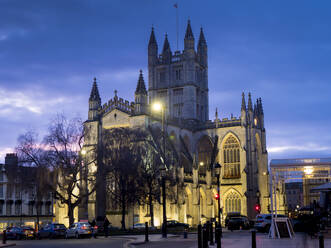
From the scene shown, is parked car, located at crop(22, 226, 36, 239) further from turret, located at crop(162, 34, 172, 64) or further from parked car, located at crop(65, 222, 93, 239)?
turret, located at crop(162, 34, 172, 64)

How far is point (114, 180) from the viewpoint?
46.8m

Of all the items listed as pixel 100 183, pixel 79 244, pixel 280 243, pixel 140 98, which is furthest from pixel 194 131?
pixel 280 243

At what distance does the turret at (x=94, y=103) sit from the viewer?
59.2m

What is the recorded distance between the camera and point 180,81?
74.9m

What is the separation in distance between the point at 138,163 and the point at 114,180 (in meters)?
3.11

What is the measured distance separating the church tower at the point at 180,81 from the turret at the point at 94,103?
52.3 feet

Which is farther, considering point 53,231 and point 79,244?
point 53,231

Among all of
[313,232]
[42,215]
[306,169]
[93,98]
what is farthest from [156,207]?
[306,169]

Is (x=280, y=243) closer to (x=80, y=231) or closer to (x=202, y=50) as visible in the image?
(x=80, y=231)

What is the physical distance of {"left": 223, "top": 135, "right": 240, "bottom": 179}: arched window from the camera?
6694 cm

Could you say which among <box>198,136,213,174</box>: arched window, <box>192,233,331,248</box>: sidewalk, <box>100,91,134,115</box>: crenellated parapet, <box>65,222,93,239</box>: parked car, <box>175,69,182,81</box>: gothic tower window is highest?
<box>175,69,182,81</box>: gothic tower window

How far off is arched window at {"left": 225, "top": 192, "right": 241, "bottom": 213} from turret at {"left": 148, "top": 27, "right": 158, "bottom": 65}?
26031 mm

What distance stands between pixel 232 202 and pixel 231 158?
6305 millimetres

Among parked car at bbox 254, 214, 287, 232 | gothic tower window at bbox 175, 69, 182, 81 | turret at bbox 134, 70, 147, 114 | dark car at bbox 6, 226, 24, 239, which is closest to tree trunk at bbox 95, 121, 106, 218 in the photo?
turret at bbox 134, 70, 147, 114
